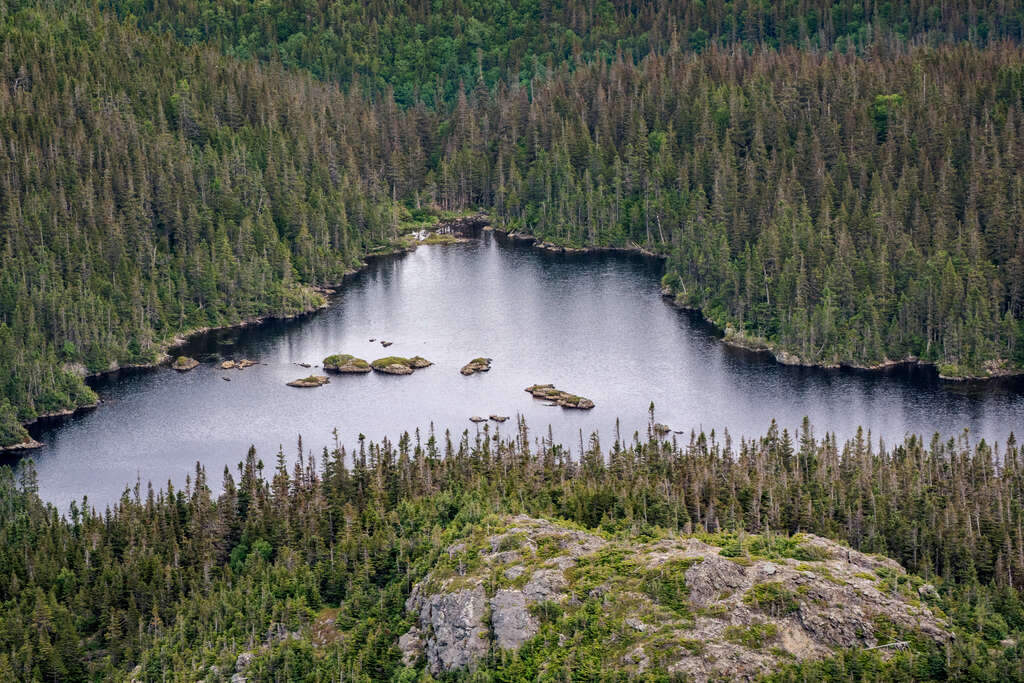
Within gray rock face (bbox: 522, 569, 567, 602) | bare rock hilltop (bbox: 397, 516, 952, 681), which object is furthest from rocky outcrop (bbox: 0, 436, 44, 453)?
gray rock face (bbox: 522, 569, 567, 602)

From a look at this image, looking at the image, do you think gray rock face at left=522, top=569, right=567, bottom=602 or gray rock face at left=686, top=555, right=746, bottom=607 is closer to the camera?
gray rock face at left=686, top=555, right=746, bottom=607

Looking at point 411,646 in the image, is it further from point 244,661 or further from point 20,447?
point 20,447

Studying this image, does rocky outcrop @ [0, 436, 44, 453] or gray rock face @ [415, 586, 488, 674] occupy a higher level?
gray rock face @ [415, 586, 488, 674]

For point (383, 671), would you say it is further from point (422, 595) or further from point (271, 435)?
point (271, 435)

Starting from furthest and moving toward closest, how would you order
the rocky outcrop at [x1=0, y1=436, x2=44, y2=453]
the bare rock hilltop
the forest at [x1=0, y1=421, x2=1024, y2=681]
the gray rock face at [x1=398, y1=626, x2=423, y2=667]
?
the rocky outcrop at [x1=0, y1=436, x2=44, y2=453] → the forest at [x1=0, y1=421, x2=1024, y2=681] → the gray rock face at [x1=398, y1=626, x2=423, y2=667] → the bare rock hilltop

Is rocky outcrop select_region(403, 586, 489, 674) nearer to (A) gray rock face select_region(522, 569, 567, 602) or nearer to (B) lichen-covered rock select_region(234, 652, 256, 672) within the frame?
(A) gray rock face select_region(522, 569, 567, 602)

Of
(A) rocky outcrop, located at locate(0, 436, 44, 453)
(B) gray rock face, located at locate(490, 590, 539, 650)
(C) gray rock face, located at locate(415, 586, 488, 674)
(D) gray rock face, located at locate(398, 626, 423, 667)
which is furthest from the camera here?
(A) rocky outcrop, located at locate(0, 436, 44, 453)

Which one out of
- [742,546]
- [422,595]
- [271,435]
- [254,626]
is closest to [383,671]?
[422,595]
